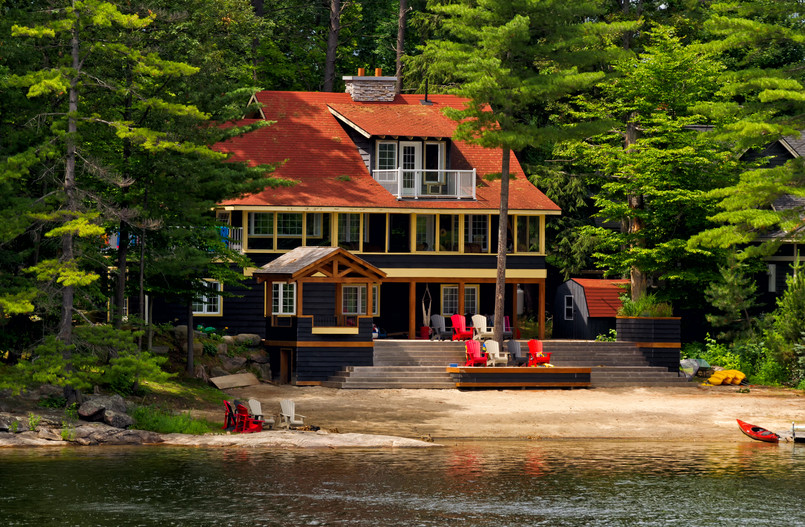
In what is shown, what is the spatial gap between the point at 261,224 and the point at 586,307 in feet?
42.1

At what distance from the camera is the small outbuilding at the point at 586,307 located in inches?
1779

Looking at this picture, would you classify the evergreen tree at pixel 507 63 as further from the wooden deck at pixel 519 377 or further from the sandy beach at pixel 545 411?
the sandy beach at pixel 545 411

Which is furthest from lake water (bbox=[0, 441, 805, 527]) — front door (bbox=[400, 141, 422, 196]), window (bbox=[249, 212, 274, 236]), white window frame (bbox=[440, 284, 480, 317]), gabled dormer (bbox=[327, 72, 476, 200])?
front door (bbox=[400, 141, 422, 196])

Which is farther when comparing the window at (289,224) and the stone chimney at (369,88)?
the stone chimney at (369,88)

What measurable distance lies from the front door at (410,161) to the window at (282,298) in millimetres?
8843

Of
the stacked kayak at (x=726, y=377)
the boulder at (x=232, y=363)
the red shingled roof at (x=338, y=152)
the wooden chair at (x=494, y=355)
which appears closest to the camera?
the wooden chair at (x=494, y=355)

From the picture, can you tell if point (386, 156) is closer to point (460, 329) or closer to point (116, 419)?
point (460, 329)

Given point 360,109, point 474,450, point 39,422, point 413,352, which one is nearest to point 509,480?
point 474,450

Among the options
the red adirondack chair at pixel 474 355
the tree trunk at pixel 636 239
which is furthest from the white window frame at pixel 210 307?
the tree trunk at pixel 636 239

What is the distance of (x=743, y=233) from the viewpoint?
38.9 metres

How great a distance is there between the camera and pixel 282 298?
129ft

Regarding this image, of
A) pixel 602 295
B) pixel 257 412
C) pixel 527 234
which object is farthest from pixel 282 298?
pixel 602 295

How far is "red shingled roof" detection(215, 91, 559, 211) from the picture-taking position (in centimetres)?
4491

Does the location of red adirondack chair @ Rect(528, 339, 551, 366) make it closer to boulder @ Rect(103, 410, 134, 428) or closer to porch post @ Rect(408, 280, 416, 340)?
porch post @ Rect(408, 280, 416, 340)
